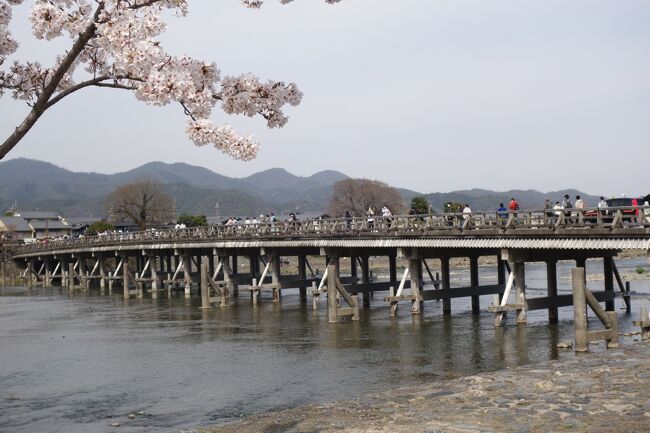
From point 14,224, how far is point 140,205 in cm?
2429

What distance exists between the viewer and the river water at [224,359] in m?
18.8

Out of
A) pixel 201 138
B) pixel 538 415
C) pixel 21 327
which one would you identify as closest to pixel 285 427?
pixel 538 415

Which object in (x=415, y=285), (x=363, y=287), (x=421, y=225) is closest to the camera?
(x=421, y=225)

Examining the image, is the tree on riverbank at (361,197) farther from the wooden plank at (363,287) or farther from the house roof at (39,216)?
the wooden plank at (363,287)

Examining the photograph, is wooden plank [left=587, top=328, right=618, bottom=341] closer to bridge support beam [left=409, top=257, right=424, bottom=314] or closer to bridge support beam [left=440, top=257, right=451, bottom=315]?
bridge support beam [left=409, top=257, right=424, bottom=314]

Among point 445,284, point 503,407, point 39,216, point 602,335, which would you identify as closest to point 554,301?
point 445,284

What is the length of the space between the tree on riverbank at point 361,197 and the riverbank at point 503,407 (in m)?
105

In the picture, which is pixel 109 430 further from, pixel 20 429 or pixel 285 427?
pixel 285 427

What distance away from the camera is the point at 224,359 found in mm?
26078

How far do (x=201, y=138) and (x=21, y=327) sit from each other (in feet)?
102

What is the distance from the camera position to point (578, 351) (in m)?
21.1

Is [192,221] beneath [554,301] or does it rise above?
above

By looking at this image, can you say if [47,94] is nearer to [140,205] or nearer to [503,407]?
[503,407]

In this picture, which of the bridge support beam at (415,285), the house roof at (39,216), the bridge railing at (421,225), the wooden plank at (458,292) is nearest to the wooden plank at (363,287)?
the bridge railing at (421,225)
